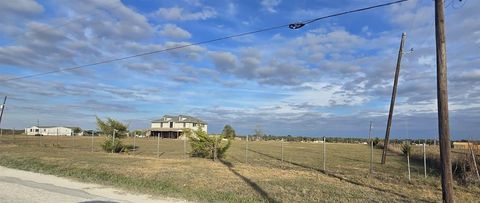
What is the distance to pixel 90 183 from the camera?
1452 cm

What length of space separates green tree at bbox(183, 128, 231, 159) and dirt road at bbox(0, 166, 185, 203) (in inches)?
488

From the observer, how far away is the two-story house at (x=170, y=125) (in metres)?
112

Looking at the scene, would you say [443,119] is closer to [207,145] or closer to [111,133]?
[207,145]

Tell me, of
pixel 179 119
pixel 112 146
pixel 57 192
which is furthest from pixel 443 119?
pixel 179 119

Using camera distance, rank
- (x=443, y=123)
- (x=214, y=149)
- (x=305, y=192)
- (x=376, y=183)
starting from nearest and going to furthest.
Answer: (x=443, y=123), (x=305, y=192), (x=376, y=183), (x=214, y=149)

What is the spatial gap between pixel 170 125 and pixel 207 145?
3525 inches

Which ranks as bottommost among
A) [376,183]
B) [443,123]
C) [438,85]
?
[376,183]

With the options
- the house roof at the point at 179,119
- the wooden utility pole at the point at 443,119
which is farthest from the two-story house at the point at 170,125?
the wooden utility pole at the point at 443,119

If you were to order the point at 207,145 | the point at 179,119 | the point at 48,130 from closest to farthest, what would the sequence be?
1. the point at 207,145
2. the point at 179,119
3. the point at 48,130

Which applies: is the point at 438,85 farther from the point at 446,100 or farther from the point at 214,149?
the point at 214,149

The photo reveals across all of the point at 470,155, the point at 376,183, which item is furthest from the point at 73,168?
the point at 470,155

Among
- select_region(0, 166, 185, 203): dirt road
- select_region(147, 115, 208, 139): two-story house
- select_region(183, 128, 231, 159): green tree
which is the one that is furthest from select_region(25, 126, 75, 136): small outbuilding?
select_region(0, 166, 185, 203): dirt road

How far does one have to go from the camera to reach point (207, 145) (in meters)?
27.4

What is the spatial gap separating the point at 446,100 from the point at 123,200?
25.8ft
